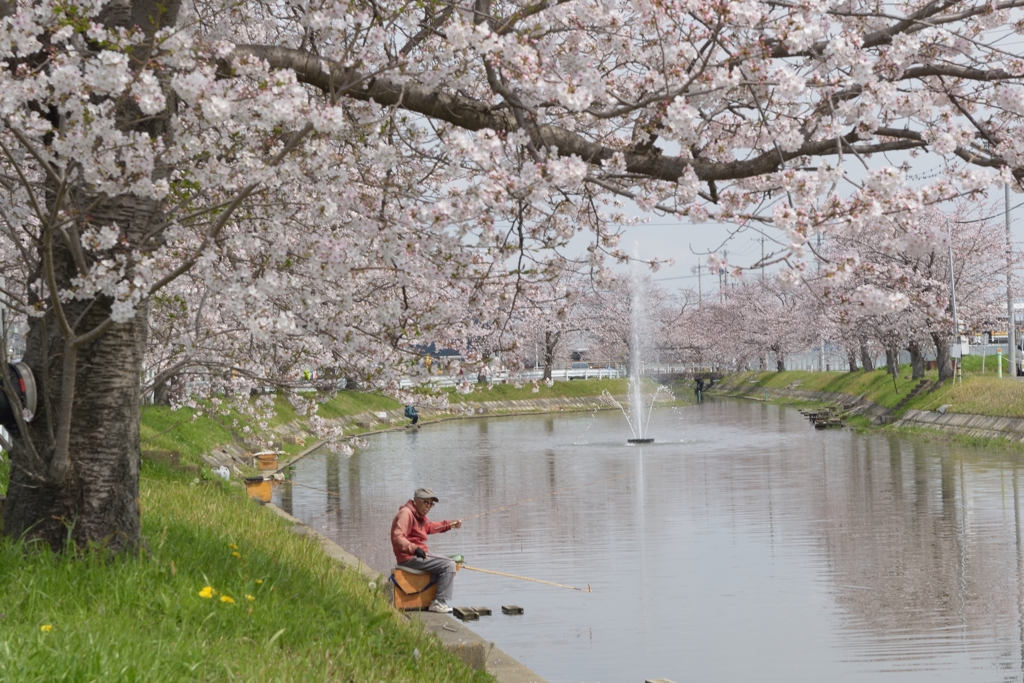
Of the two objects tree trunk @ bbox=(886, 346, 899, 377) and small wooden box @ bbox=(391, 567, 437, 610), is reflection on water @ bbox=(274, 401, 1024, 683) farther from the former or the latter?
tree trunk @ bbox=(886, 346, 899, 377)

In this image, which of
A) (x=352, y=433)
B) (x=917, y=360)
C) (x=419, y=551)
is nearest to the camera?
(x=419, y=551)

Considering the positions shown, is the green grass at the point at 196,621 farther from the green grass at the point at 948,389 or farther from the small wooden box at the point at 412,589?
the green grass at the point at 948,389

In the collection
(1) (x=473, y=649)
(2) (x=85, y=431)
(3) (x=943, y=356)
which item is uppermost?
(3) (x=943, y=356)

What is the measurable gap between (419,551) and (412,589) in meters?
0.39

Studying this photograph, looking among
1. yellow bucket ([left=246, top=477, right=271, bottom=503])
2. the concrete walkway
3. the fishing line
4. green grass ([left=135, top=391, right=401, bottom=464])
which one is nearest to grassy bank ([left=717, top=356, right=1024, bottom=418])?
the fishing line

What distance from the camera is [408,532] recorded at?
38.5 feet

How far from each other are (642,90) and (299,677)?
481cm

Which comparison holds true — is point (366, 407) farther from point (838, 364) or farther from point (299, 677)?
point (838, 364)

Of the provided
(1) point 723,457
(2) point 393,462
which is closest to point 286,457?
(2) point 393,462

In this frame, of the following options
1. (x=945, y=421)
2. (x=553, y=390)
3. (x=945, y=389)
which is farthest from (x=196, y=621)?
(x=553, y=390)

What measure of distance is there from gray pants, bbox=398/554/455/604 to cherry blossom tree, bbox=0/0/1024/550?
3.14 m

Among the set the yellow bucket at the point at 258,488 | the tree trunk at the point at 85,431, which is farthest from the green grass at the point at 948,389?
the tree trunk at the point at 85,431

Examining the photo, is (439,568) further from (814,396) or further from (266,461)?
(814,396)

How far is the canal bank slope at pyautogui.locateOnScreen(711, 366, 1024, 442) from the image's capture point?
33281mm
